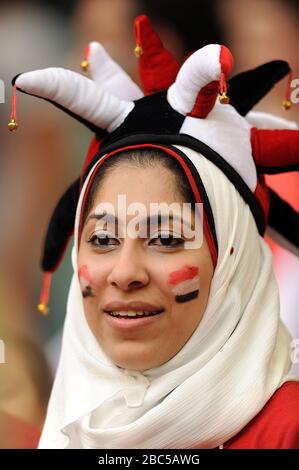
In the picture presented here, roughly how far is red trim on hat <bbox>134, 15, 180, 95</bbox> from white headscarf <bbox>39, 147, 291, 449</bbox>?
0.24 meters

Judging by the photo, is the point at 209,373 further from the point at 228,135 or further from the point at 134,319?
the point at 228,135

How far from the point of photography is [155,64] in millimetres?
1454

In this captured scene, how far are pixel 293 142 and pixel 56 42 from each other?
0.94 metres

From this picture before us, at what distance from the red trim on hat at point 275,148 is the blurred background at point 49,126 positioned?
52 cm

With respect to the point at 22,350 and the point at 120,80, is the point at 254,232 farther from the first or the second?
the point at 22,350

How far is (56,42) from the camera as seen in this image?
2014mm

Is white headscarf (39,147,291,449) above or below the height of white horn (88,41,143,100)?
below

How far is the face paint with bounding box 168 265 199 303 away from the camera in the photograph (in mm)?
1209

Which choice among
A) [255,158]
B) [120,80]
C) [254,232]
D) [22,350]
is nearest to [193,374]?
[254,232]

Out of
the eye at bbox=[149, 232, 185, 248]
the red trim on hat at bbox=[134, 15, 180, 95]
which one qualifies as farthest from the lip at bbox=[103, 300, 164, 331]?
the red trim on hat at bbox=[134, 15, 180, 95]

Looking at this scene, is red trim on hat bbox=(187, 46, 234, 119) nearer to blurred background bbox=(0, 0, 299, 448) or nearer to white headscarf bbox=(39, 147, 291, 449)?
white headscarf bbox=(39, 147, 291, 449)

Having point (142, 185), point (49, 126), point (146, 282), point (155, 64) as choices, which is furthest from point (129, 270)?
point (49, 126)

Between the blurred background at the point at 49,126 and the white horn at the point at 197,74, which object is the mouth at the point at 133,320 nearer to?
the white horn at the point at 197,74

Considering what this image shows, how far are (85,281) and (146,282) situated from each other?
0.41ft
